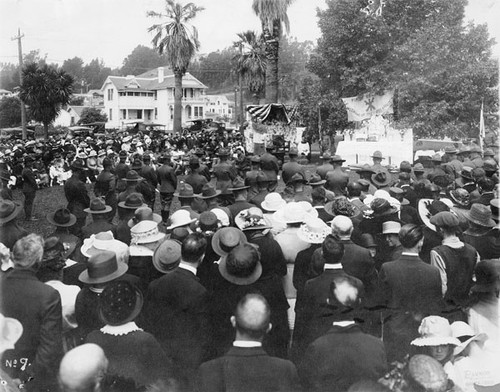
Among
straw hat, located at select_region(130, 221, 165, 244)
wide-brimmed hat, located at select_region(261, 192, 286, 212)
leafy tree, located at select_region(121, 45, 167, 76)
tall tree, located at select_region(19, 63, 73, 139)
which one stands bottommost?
straw hat, located at select_region(130, 221, 165, 244)

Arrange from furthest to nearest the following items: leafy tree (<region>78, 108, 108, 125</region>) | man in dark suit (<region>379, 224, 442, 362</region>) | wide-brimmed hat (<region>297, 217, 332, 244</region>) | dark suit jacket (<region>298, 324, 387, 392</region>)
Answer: leafy tree (<region>78, 108, 108, 125</region>), wide-brimmed hat (<region>297, 217, 332, 244</region>), man in dark suit (<region>379, 224, 442, 362</region>), dark suit jacket (<region>298, 324, 387, 392</region>)

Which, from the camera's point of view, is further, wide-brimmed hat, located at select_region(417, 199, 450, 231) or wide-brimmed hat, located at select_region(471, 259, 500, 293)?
wide-brimmed hat, located at select_region(417, 199, 450, 231)

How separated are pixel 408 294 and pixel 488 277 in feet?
2.04

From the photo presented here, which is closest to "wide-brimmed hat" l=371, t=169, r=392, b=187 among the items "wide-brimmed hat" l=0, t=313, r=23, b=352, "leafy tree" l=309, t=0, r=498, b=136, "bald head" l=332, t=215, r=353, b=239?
"bald head" l=332, t=215, r=353, b=239

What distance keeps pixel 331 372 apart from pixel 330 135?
71.4 feet

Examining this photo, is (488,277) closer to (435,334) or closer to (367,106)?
(435,334)

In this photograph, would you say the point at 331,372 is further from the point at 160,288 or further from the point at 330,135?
the point at 330,135

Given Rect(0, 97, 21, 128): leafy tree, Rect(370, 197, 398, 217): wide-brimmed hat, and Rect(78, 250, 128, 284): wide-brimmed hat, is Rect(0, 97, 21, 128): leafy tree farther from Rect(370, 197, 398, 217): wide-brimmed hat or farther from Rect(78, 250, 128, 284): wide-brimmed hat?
Rect(78, 250, 128, 284): wide-brimmed hat

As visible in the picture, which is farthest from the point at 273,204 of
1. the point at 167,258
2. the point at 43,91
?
the point at 43,91

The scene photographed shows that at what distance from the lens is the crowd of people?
108 inches

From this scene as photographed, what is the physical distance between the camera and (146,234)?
470cm

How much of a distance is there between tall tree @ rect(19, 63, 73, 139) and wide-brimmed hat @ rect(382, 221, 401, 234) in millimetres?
26547

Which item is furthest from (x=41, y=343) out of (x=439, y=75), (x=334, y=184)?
(x=439, y=75)

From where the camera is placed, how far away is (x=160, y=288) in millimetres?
3689
